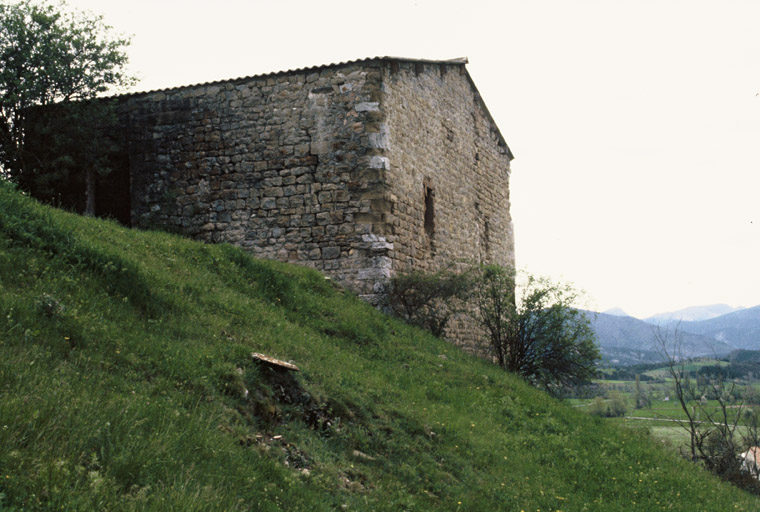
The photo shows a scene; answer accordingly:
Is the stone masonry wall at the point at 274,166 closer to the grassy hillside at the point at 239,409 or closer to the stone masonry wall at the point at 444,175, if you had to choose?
the stone masonry wall at the point at 444,175

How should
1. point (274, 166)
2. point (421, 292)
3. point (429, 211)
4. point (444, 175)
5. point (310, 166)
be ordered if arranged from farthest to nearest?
point (444, 175) < point (429, 211) < point (274, 166) < point (310, 166) < point (421, 292)

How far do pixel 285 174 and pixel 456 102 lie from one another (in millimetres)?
5876

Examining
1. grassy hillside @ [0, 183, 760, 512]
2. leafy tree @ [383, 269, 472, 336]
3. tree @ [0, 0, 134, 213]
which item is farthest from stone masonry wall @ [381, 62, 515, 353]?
tree @ [0, 0, 134, 213]

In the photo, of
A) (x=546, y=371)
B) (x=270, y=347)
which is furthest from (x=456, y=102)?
(x=270, y=347)

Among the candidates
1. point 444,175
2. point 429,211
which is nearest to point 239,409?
point 429,211

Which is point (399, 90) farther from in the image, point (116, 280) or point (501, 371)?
point (116, 280)

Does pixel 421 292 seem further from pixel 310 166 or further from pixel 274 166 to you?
pixel 274 166

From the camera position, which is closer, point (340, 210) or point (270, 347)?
point (270, 347)

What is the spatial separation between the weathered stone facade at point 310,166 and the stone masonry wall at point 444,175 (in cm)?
5

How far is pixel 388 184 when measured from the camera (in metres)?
13.0

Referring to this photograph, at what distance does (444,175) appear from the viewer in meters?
16.0

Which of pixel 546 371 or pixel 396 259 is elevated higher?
pixel 396 259

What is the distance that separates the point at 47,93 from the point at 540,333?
12163 millimetres

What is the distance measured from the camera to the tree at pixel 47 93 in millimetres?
13055
